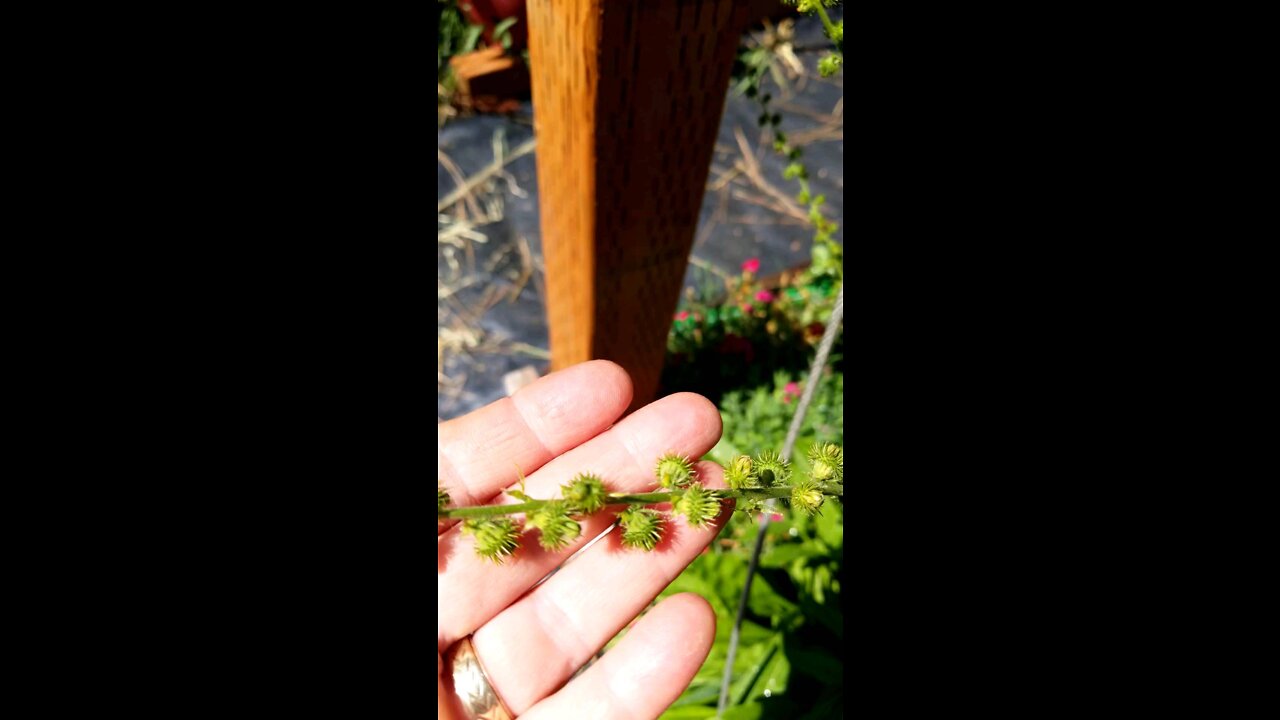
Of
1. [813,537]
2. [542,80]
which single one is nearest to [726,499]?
[542,80]

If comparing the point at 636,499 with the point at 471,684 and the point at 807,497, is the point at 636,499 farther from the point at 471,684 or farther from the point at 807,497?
the point at 471,684

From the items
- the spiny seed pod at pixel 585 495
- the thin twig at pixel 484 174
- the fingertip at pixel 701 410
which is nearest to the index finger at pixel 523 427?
the fingertip at pixel 701 410

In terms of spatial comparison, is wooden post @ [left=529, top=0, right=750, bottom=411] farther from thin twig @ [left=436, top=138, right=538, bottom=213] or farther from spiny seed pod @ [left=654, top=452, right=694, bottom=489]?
thin twig @ [left=436, top=138, right=538, bottom=213]

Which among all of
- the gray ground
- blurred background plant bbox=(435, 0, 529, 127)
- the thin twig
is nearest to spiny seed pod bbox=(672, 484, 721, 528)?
the gray ground

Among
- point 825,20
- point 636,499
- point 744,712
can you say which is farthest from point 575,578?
point 825,20
